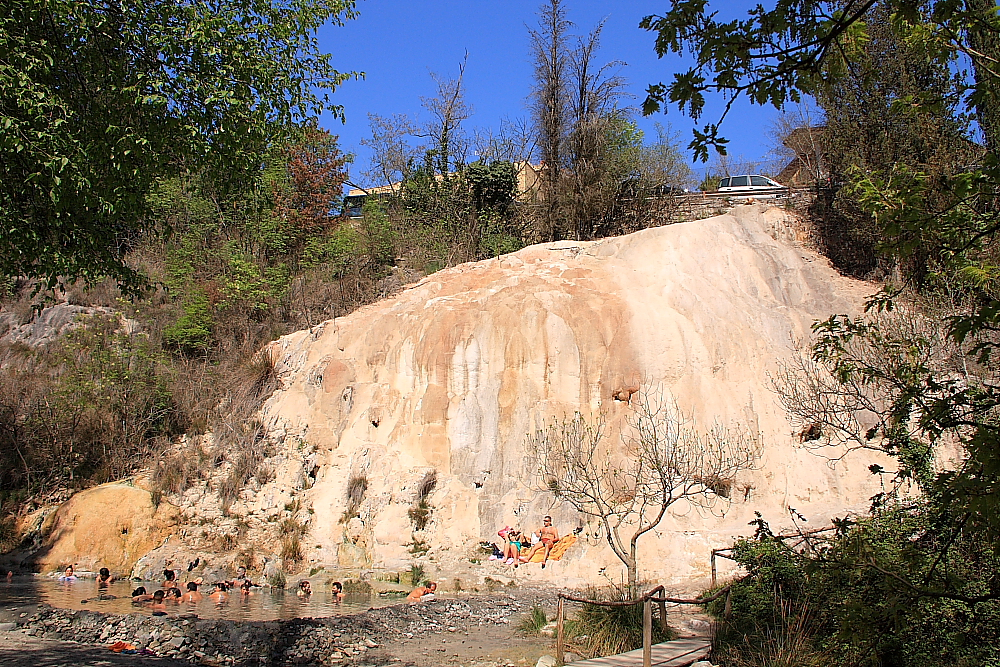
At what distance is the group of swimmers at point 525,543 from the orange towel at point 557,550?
5 centimetres

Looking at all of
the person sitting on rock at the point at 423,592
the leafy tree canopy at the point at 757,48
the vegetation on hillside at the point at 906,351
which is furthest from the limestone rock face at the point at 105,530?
the leafy tree canopy at the point at 757,48

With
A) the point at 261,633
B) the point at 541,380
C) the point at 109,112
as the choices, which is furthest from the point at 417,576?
the point at 109,112

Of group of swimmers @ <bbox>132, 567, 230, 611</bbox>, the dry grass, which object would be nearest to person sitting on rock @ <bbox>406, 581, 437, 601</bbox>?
group of swimmers @ <bbox>132, 567, 230, 611</bbox>

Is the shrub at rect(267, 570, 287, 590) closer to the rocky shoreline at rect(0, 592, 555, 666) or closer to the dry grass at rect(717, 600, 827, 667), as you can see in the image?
the rocky shoreline at rect(0, 592, 555, 666)

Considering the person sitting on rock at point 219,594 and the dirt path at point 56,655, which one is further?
the person sitting on rock at point 219,594

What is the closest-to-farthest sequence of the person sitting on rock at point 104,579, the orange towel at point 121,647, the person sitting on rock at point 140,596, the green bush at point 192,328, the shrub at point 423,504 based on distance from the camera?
the orange towel at point 121,647
the person sitting on rock at point 140,596
the person sitting on rock at point 104,579
the shrub at point 423,504
the green bush at point 192,328

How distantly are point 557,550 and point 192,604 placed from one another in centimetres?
771

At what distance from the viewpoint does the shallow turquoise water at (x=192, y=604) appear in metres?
14.2

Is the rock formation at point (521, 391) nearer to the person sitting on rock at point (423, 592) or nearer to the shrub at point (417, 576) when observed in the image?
the shrub at point (417, 576)

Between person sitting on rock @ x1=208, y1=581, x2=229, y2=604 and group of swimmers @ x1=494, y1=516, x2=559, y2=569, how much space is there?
5.86 m

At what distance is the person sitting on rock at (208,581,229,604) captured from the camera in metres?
15.5

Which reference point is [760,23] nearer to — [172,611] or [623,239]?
[172,611]

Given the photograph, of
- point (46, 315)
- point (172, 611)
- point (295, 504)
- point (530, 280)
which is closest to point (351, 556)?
point (295, 504)

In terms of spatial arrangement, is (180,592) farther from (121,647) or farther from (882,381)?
(882,381)
